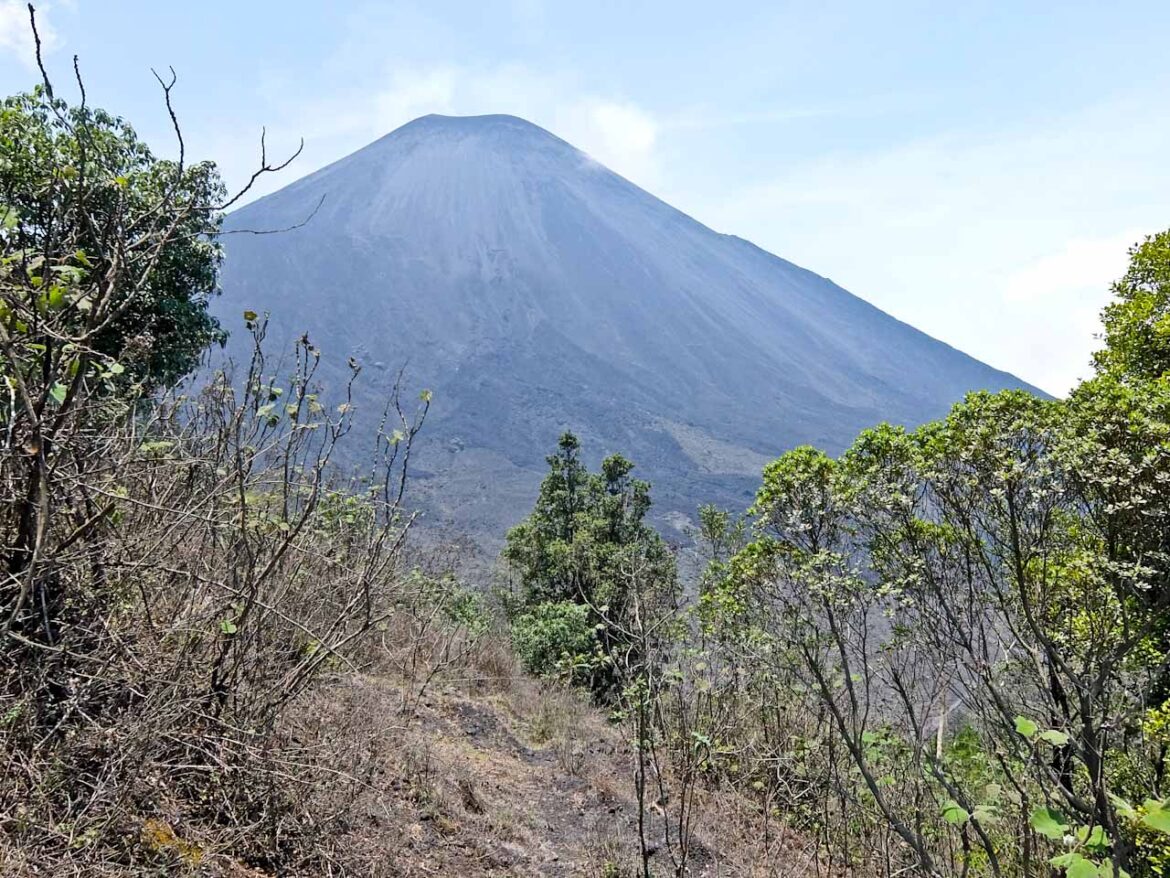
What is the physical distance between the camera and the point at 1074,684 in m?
3.27

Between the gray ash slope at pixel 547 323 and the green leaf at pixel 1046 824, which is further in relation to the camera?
the gray ash slope at pixel 547 323

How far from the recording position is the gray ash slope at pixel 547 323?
61.6 metres

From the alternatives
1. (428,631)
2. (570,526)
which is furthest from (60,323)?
(570,526)

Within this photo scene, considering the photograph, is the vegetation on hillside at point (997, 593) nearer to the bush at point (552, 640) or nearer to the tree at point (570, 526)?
the bush at point (552, 640)

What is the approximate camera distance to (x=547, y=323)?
267ft

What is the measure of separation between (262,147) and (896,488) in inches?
133

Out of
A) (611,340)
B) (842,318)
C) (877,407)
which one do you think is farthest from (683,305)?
(842,318)

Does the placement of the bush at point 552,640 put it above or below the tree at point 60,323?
below

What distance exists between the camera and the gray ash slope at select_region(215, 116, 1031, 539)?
6162 cm

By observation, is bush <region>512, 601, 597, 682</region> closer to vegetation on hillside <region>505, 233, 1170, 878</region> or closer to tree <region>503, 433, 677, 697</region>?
tree <region>503, 433, 677, 697</region>

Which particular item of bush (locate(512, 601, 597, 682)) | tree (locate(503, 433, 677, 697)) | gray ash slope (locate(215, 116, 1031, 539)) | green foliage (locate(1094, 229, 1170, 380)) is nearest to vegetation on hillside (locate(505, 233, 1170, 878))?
green foliage (locate(1094, 229, 1170, 380))

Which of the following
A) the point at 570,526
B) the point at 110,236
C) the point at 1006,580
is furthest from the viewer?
the point at 570,526

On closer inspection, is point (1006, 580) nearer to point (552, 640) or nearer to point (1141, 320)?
point (1141, 320)

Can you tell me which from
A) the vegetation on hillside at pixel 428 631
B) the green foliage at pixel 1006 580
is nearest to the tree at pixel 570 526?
the vegetation on hillside at pixel 428 631
